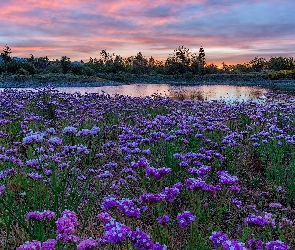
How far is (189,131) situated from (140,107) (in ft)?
18.1

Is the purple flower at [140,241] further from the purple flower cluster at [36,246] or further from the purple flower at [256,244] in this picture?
the purple flower at [256,244]

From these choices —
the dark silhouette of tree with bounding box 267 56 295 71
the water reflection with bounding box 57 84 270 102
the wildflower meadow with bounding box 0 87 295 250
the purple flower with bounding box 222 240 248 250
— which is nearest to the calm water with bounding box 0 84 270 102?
the water reflection with bounding box 57 84 270 102

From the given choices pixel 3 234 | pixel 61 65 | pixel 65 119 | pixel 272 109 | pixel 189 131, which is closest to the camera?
pixel 3 234

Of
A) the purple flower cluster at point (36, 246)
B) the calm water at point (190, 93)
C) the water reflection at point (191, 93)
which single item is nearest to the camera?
the purple flower cluster at point (36, 246)

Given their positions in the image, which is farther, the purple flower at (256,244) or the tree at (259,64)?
the tree at (259,64)

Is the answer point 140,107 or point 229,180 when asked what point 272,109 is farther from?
point 229,180

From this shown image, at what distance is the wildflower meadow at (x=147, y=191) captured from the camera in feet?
9.01

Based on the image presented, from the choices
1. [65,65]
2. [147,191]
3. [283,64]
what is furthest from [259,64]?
[147,191]

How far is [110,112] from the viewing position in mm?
11266

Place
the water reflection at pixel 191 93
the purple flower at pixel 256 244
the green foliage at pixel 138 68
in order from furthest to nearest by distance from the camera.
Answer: the green foliage at pixel 138 68
the water reflection at pixel 191 93
the purple flower at pixel 256 244

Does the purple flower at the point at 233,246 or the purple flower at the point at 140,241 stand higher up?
the purple flower at the point at 233,246

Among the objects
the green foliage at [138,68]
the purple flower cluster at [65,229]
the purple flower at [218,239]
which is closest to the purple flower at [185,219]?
the purple flower at [218,239]

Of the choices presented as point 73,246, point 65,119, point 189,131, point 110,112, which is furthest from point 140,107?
point 73,246

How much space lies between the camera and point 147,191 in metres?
4.54
